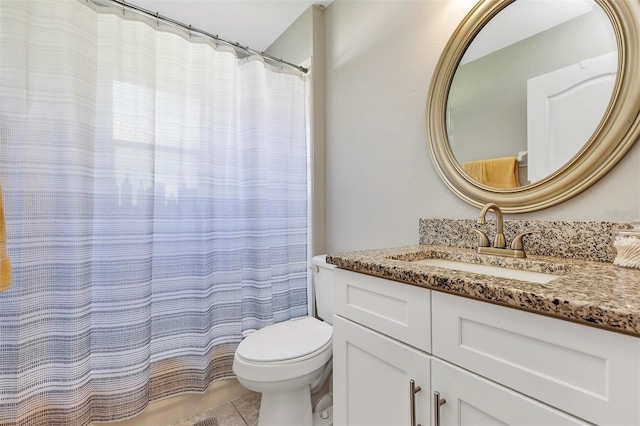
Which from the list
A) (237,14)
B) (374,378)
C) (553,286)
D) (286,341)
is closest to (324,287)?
(286,341)

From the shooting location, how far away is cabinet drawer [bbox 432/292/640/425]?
0.48m

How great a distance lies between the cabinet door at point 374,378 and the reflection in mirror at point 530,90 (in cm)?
74

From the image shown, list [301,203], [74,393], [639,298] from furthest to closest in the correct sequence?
1. [301,203]
2. [74,393]
3. [639,298]

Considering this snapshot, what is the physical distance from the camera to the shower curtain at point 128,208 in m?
1.18

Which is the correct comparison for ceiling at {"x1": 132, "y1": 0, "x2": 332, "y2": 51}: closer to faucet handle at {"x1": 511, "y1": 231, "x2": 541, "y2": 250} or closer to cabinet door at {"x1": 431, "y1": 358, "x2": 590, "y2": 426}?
faucet handle at {"x1": 511, "y1": 231, "x2": 541, "y2": 250}

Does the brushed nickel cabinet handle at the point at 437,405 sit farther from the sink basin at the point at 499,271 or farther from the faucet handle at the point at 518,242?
the faucet handle at the point at 518,242

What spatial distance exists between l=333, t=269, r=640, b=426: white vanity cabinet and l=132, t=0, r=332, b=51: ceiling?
1855 mm

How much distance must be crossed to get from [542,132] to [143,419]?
2.14 meters

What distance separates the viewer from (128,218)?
1.39m

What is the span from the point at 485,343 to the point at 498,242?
20.0 inches

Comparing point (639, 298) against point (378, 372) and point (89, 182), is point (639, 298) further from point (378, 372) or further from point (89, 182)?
point (89, 182)

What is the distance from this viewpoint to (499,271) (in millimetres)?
952

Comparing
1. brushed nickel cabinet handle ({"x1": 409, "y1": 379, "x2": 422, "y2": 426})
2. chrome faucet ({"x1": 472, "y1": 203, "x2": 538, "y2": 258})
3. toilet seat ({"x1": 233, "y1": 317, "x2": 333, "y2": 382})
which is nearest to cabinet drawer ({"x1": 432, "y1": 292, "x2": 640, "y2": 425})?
brushed nickel cabinet handle ({"x1": 409, "y1": 379, "x2": 422, "y2": 426})

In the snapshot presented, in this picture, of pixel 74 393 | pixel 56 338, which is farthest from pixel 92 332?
pixel 74 393
